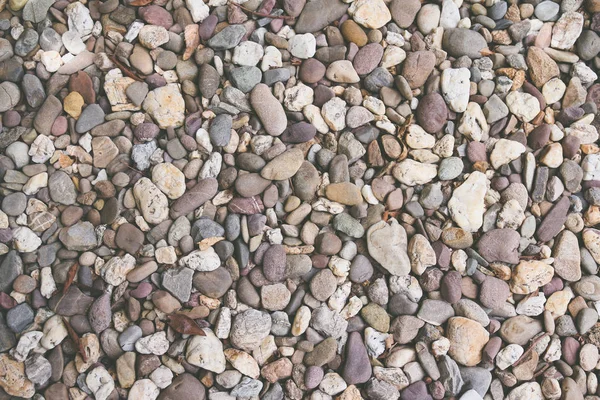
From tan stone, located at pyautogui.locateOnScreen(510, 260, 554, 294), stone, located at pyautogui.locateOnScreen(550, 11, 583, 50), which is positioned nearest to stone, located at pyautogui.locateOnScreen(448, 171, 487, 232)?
tan stone, located at pyautogui.locateOnScreen(510, 260, 554, 294)

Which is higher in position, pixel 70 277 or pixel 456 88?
pixel 456 88

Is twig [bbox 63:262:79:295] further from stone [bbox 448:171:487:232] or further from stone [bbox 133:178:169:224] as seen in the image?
stone [bbox 448:171:487:232]

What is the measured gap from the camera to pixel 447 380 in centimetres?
112

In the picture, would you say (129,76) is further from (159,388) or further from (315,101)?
(159,388)

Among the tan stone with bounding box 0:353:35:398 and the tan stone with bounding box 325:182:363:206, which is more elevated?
the tan stone with bounding box 325:182:363:206

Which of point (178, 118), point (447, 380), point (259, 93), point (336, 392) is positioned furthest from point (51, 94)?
point (447, 380)

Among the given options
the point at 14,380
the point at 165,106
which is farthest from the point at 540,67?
the point at 14,380

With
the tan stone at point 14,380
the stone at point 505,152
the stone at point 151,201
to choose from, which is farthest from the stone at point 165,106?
A: the stone at point 505,152

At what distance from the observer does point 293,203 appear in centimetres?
A: 115

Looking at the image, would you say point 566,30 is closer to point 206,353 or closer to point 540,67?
point 540,67

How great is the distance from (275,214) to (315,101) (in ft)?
0.86

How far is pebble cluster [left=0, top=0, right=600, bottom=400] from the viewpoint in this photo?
43.9 inches

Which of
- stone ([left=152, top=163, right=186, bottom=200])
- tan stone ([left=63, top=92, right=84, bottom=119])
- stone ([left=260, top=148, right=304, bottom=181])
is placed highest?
tan stone ([left=63, top=92, right=84, bottom=119])

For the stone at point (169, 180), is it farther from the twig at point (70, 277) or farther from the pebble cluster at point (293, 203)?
the twig at point (70, 277)
